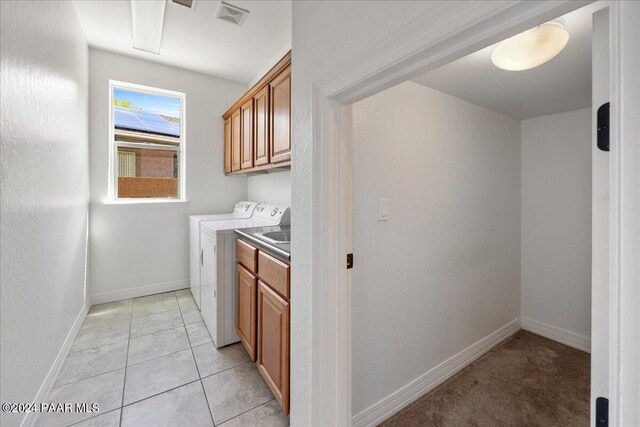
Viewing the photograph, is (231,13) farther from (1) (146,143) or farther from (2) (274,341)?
(2) (274,341)

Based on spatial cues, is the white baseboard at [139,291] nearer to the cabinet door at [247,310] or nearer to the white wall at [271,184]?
the white wall at [271,184]

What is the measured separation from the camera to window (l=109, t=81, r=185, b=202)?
10.1 feet

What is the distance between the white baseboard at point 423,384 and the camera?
4.95 feet

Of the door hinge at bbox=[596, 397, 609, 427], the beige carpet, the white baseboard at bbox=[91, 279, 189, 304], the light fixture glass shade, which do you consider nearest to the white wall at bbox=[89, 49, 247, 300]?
the white baseboard at bbox=[91, 279, 189, 304]

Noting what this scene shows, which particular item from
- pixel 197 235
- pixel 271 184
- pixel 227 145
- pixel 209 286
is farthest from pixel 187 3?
pixel 209 286

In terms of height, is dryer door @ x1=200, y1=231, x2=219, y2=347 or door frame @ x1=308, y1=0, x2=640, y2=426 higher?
door frame @ x1=308, y1=0, x2=640, y2=426

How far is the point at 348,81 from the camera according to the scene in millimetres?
992

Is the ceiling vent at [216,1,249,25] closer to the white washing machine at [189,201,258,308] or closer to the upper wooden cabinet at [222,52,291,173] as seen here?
the upper wooden cabinet at [222,52,291,173]

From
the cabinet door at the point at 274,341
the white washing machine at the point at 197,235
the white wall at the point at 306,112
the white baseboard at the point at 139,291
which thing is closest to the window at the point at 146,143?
the white washing machine at the point at 197,235

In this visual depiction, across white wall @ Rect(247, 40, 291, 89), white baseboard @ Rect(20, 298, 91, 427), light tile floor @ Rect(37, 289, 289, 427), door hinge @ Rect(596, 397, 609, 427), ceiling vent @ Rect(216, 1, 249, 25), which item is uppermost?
white wall @ Rect(247, 40, 291, 89)

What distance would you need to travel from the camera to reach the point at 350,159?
1174 millimetres

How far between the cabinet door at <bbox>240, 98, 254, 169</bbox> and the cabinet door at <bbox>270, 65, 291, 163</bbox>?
0.51 m

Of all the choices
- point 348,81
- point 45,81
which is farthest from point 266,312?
point 45,81

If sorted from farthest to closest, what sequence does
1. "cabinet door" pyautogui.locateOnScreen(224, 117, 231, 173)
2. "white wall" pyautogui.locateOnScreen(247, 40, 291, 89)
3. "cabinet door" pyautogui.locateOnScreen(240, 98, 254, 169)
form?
"cabinet door" pyautogui.locateOnScreen(224, 117, 231, 173) → "white wall" pyautogui.locateOnScreen(247, 40, 291, 89) → "cabinet door" pyautogui.locateOnScreen(240, 98, 254, 169)
